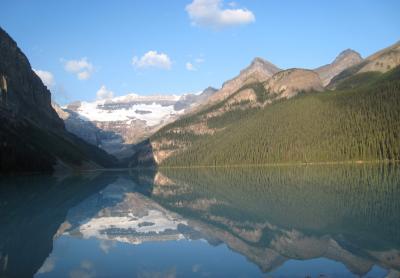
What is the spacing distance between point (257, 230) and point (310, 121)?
17575 centimetres

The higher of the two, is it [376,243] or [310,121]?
[310,121]

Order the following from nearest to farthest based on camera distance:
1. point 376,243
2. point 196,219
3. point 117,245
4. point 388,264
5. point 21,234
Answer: point 388,264
point 376,243
point 117,245
point 21,234
point 196,219

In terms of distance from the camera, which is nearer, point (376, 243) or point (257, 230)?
point (376, 243)

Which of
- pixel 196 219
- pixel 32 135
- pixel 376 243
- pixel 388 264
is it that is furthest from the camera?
pixel 32 135

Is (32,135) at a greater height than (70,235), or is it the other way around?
(32,135)

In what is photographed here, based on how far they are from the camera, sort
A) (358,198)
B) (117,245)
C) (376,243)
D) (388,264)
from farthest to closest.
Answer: (358,198) < (117,245) < (376,243) < (388,264)

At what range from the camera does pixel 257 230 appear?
2848 cm

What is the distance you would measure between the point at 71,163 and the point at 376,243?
18645 cm

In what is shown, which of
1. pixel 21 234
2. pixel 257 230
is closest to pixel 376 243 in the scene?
pixel 257 230

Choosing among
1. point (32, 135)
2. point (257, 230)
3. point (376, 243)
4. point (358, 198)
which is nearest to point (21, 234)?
point (257, 230)

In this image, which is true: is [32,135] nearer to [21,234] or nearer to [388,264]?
[21,234]

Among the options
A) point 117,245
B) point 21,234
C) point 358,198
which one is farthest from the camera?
point 358,198

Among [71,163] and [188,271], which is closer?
[188,271]

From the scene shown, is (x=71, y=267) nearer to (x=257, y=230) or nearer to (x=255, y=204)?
(x=257, y=230)
